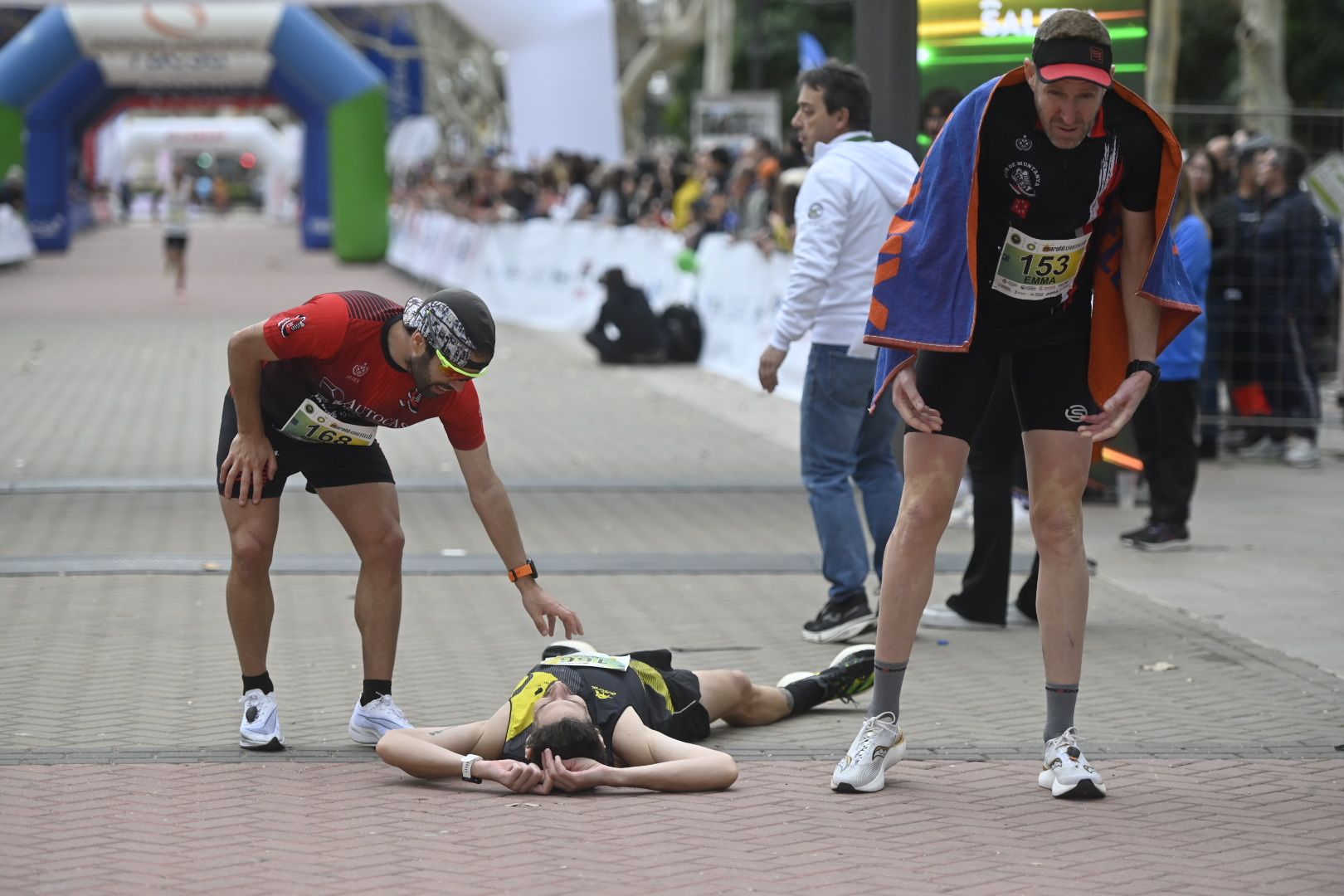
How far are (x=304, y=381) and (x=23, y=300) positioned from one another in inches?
849

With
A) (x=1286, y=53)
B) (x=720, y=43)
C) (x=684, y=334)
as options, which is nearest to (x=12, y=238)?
(x=720, y=43)

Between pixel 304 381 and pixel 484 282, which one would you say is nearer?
pixel 304 381

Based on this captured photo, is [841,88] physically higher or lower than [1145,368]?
higher

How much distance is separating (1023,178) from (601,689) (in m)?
1.77

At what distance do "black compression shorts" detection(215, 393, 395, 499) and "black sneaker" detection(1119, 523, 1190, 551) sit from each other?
4.76m

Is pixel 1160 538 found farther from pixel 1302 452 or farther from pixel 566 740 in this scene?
pixel 566 740

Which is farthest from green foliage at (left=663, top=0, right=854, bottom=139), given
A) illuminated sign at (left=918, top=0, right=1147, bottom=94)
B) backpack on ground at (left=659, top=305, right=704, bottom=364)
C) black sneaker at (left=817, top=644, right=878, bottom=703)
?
black sneaker at (left=817, top=644, right=878, bottom=703)

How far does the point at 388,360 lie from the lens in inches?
190

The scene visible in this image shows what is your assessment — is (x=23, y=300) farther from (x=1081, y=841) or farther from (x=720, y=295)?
(x=1081, y=841)

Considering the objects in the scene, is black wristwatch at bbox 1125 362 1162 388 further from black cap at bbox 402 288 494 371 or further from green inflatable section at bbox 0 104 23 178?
green inflatable section at bbox 0 104 23 178

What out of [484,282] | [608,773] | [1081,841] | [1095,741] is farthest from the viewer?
[484,282]

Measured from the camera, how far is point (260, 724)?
5.13m

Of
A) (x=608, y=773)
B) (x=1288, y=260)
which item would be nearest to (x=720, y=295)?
(x=1288, y=260)

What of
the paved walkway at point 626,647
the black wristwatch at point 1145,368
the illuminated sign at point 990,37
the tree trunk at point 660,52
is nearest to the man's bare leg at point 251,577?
the paved walkway at point 626,647
